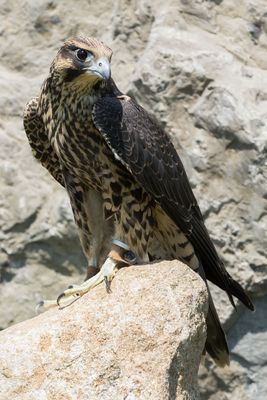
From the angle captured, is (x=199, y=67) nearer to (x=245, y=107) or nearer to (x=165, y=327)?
(x=245, y=107)

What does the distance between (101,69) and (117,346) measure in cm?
137

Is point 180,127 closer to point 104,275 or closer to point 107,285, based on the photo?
point 104,275

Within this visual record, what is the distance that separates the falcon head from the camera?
4875mm

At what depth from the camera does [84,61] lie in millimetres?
4941

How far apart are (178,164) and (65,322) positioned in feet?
4.49

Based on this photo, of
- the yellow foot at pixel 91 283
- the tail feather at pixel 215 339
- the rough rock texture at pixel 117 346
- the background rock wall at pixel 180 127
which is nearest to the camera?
the rough rock texture at pixel 117 346

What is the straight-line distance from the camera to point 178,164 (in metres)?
5.46


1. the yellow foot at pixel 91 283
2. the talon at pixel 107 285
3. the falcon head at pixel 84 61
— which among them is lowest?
the yellow foot at pixel 91 283

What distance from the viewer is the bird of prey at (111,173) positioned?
498 cm

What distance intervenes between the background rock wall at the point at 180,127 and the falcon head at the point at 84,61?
1536 mm

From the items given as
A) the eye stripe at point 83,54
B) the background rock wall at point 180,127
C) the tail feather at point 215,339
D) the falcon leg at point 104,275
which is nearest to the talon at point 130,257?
the falcon leg at point 104,275

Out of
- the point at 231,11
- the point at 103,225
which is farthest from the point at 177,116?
the point at 103,225

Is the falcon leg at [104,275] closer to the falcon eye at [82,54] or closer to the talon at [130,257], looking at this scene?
the talon at [130,257]

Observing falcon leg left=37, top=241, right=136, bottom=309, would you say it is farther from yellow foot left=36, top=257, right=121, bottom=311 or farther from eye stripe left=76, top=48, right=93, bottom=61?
eye stripe left=76, top=48, right=93, bottom=61
